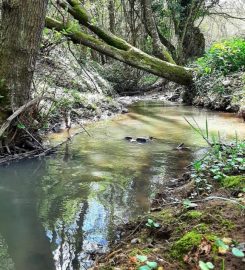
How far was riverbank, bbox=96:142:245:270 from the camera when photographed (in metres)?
2.16

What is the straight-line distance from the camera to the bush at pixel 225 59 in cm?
1194

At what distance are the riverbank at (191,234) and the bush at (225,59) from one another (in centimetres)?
903

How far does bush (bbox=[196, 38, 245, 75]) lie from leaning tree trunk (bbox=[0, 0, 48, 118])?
750 centimetres

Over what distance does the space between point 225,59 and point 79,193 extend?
927 cm

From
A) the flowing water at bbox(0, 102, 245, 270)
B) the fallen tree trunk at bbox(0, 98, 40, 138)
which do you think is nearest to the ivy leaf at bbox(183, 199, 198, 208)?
the flowing water at bbox(0, 102, 245, 270)

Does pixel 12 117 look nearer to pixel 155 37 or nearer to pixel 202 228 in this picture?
pixel 202 228

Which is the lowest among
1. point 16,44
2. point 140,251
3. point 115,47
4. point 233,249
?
point 140,251

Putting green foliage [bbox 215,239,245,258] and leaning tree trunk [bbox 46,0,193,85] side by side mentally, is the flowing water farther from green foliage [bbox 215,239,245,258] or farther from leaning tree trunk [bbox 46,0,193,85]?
leaning tree trunk [bbox 46,0,193,85]

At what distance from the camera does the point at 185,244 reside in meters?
2.34

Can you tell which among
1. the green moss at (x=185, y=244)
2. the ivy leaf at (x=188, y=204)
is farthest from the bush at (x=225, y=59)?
the green moss at (x=185, y=244)

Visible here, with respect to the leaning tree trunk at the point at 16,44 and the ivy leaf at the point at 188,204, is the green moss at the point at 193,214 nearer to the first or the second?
the ivy leaf at the point at 188,204

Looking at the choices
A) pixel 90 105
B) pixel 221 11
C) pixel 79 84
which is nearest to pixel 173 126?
pixel 90 105

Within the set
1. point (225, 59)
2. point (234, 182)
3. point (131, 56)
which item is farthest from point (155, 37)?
point (234, 182)

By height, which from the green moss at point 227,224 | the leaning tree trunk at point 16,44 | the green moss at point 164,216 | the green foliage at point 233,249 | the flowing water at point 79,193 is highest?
the leaning tree trunk at point 16,44
